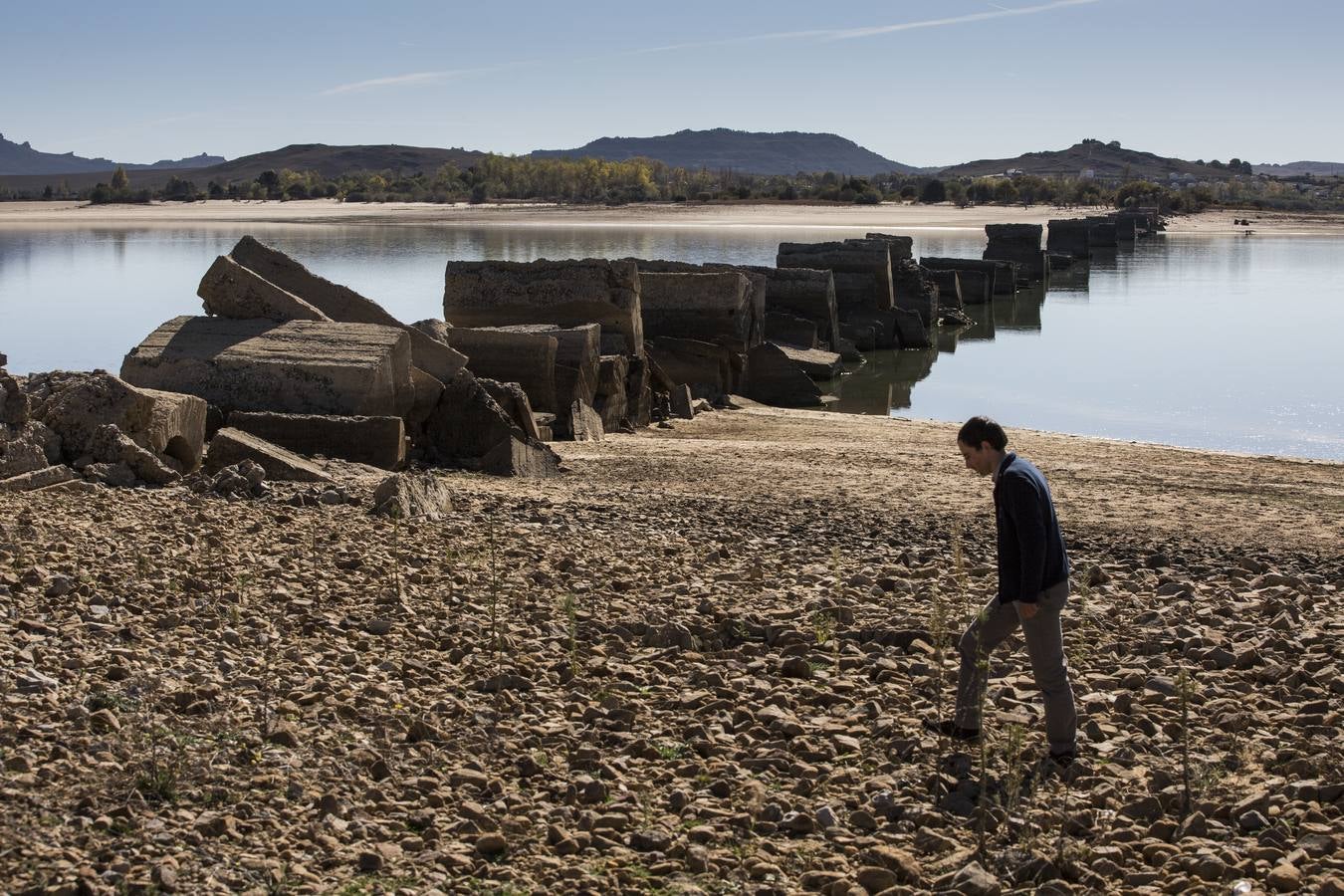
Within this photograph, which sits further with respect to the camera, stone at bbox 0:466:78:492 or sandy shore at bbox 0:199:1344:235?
sandy shore at bbox 0:199:1344:235

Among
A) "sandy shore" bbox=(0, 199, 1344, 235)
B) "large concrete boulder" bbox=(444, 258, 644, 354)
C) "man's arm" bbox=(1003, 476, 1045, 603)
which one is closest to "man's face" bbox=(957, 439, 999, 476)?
"man's arm" bbox=(1003, 476, 1045, 603)

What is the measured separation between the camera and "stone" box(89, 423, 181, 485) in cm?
932

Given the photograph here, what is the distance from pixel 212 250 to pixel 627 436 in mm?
40827

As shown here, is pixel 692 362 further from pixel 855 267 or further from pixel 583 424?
pixel 855 267

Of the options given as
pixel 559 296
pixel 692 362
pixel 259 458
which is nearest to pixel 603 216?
pixel 692 362

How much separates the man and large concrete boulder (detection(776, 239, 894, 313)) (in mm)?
24197

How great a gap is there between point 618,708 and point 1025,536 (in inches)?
69.0

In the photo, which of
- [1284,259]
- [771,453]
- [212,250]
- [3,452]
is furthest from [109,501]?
[1284,259]

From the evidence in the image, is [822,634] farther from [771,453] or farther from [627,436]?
[627,436]

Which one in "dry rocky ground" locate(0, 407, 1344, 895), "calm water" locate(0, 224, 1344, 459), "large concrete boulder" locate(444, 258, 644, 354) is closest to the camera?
"dry rocky ground" locate(0, 407, 1344, 895)

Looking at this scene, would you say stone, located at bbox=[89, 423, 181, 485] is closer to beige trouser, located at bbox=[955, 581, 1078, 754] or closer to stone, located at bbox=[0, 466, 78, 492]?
stone, located at bbox=[0, 466, 78, 492]

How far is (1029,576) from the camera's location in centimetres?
519

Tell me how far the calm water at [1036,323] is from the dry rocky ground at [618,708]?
11.9 m

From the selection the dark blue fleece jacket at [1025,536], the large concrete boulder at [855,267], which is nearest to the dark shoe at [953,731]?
the dark blue fleece jacket at [1025,536]
